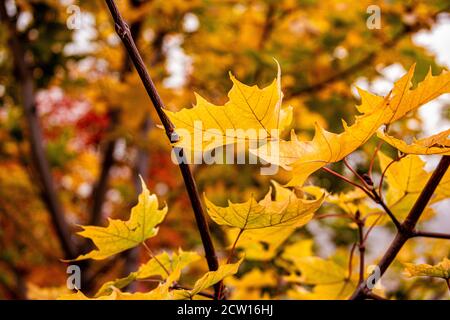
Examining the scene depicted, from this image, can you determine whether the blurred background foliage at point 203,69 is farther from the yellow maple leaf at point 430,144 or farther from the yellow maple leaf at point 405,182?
the yellow maple leaf at point 430,144

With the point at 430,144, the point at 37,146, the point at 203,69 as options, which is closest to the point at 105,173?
the point at 37,146

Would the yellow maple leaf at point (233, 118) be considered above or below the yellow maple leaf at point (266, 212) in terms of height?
above

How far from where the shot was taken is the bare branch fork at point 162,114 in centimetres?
91

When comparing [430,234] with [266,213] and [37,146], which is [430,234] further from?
[37,146]

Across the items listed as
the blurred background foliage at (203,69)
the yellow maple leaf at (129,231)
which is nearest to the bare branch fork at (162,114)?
the yellow maple leaf at (129,231)

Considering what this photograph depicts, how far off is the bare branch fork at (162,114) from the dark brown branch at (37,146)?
8.47ft

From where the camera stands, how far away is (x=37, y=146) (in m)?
3.37

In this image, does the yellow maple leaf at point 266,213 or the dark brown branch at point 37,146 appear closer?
the yellow maple leaf at point 266,213

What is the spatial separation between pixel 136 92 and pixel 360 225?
2.39 m

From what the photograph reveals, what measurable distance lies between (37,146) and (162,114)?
2.67m

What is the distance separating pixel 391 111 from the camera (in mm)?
897

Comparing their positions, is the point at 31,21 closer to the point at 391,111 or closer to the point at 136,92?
the point at 136,92

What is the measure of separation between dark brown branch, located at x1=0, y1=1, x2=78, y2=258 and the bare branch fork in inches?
102
